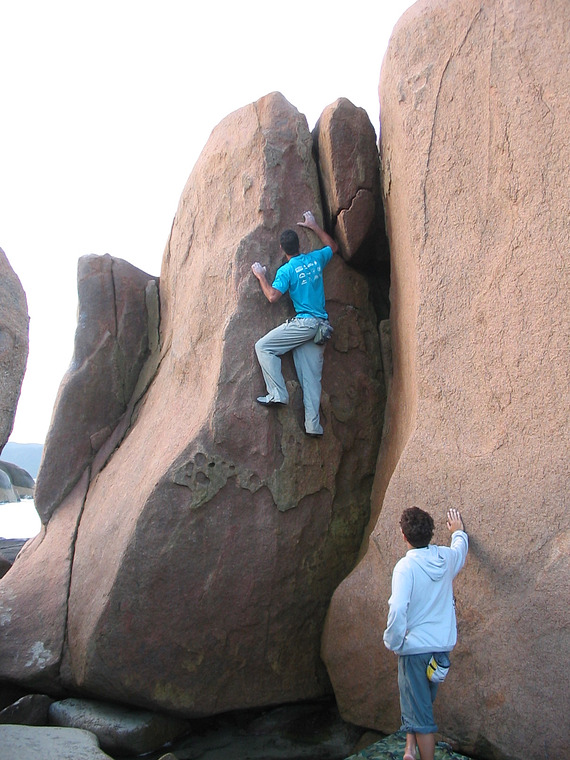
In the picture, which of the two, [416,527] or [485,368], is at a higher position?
[485,368]

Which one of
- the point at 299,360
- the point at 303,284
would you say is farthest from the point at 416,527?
the point at 303,284

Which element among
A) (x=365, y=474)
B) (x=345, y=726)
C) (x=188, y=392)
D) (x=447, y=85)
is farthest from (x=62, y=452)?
(x=447, y=85)

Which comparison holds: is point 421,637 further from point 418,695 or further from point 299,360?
point 299,360

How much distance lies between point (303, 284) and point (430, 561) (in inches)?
90.0

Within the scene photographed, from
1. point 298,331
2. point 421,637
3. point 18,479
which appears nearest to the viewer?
point 421,637

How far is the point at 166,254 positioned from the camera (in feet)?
21.4

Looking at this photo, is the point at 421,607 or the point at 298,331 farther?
the point at 298,331

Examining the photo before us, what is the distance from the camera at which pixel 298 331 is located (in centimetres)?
500

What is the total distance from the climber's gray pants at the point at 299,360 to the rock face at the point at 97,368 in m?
1.73

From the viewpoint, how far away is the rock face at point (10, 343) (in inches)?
203

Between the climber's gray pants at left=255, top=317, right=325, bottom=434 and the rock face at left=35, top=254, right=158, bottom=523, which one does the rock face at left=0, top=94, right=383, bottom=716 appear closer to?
the climber's gray pants at left=255, top=317, right=325, bottom=434

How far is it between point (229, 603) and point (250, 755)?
0.91 meters

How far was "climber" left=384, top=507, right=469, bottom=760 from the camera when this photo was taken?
339cm

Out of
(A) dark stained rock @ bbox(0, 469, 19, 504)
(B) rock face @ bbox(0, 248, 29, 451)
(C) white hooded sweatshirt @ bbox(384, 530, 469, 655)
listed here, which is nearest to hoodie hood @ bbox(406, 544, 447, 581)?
(C) white hooded sweatshirt @ bbox(384, 530, 469, 655)
